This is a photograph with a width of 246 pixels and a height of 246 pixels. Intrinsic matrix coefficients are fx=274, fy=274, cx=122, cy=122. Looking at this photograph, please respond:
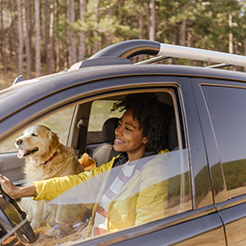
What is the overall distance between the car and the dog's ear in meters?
1.02

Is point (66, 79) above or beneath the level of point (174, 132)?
above

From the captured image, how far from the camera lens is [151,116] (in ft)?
6.15

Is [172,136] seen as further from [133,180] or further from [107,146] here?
[107,146]

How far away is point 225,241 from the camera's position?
1.36 meters

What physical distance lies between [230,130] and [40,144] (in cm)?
177

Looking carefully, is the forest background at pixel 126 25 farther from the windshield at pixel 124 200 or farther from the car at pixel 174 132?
the windshield at pixel 124 200

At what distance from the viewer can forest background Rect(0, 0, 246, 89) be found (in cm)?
1461

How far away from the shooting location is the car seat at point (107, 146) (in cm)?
263

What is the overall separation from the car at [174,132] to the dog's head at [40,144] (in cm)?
80

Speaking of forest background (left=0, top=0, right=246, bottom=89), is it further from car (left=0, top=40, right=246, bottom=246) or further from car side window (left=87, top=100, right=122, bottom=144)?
car (left=0, top=40, right=246, bottom=246)

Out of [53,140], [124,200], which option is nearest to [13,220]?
[124,200]

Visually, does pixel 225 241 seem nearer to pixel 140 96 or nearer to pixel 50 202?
pixel 140 96

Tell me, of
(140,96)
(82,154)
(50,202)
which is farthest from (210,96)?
(82,154)

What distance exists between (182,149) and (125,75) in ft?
1.70
